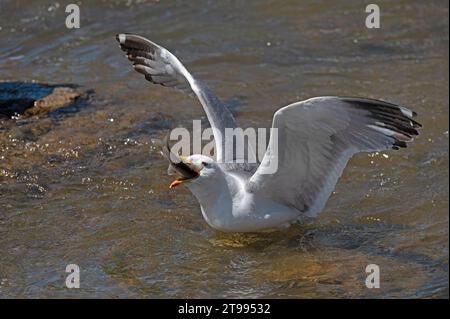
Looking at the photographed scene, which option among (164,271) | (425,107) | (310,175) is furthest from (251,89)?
(164,271)

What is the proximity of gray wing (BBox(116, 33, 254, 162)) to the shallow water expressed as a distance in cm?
55

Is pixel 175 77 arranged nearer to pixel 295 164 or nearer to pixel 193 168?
pixel 193 168

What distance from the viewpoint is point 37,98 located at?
789 cm

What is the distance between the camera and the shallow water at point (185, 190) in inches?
209

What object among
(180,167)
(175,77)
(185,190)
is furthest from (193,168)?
(175,77)

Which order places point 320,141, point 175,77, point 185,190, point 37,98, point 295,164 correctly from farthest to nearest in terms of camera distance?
point 37,98, point 175,77, point 185,190, point 295,164, point 320,141

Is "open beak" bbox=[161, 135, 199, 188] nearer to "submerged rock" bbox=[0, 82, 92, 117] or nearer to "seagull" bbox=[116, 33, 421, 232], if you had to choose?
"seagull" bbox=[116, 33, 421, 232]

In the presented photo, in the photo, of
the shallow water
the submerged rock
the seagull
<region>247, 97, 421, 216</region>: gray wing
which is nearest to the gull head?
the seagull

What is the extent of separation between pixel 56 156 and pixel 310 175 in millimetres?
2171

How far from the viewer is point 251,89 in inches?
332

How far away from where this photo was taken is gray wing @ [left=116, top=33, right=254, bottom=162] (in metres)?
6.23

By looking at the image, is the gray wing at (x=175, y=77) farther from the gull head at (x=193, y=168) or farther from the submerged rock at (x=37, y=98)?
the submerged rock at (x=37, y=98)

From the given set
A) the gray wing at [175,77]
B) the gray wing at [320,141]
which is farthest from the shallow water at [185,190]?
the gray wing at [175,77]

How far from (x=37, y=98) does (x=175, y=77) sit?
1.62 m
